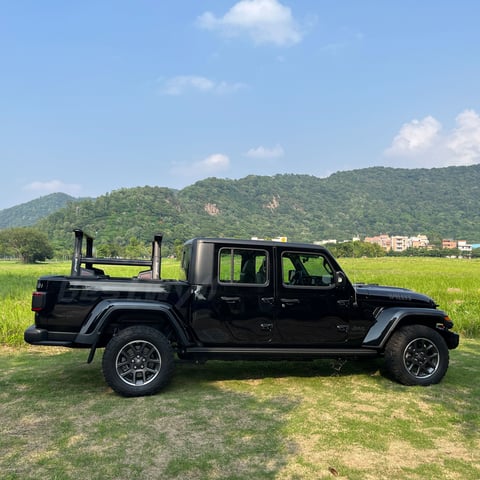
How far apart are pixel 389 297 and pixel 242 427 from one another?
2.88m

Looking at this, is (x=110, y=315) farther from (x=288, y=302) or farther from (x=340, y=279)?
(x=340, y=279)

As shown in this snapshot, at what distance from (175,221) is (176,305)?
135840mm

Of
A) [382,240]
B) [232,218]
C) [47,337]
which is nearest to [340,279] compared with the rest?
[47,337]

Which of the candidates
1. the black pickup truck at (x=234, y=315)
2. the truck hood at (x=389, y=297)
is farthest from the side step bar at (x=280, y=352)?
the truck hood at (x=389, y=297)

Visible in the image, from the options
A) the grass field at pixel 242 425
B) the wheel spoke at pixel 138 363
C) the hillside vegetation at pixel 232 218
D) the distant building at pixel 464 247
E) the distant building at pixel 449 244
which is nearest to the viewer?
the grass field at pixel 242 425

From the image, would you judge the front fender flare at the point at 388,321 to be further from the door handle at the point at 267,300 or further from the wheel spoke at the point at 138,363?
the wheel spoke at the point at 138,363

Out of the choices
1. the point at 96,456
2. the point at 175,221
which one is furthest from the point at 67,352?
the point at 175,221

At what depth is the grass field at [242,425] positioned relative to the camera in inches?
133

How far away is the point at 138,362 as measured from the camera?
16.7 ft

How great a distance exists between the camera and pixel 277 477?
3.22m

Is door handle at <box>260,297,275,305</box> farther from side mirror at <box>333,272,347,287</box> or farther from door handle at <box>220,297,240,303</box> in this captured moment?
side mirror at <box>333,272,347,287</box>

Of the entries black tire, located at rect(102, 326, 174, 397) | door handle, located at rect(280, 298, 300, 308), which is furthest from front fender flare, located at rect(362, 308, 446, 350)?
black tire, located at rect(102, 326, 174, 397)

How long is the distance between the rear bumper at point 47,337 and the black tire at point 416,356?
→ 4082 mm

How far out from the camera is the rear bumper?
4.92 meters
